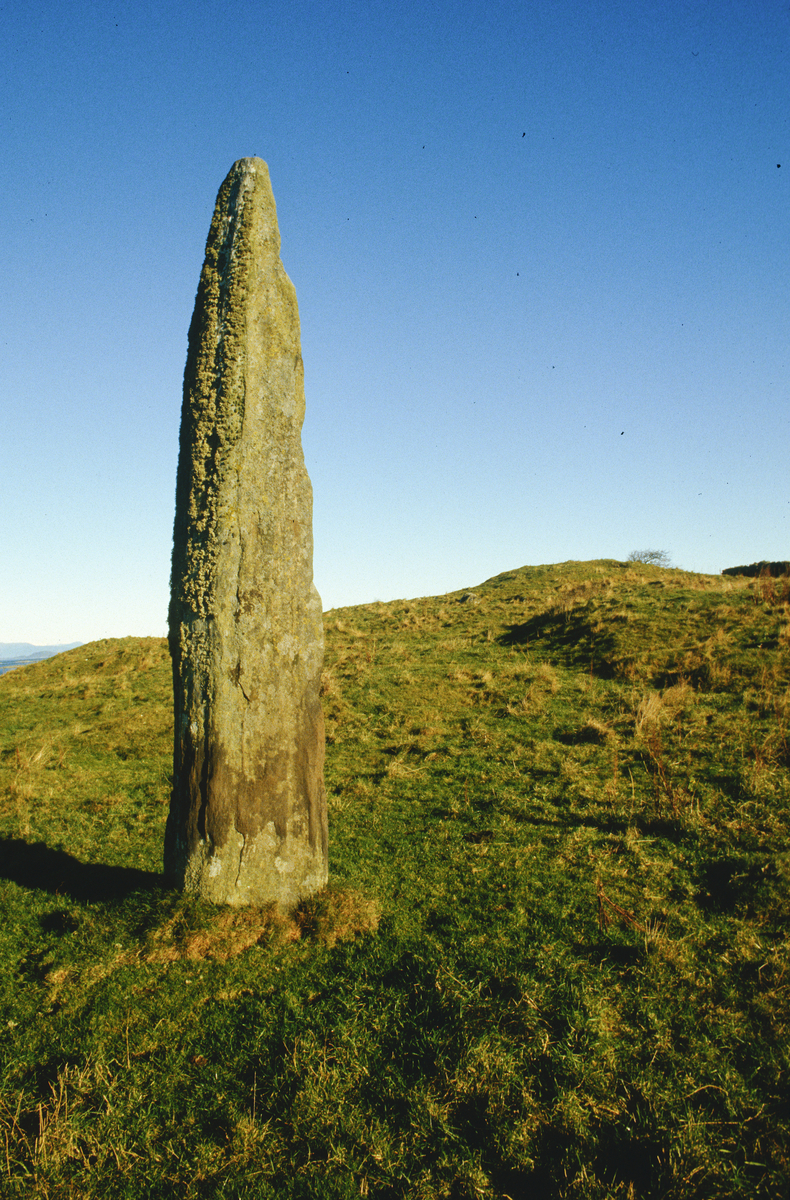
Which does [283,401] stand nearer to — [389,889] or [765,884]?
[389,889]

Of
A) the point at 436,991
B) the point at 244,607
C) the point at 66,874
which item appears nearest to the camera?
the point at 436,991

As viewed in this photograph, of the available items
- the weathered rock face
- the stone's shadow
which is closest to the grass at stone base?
the stone's shadow

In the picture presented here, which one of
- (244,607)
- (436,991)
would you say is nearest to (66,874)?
(244,607)

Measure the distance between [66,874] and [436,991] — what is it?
527 centimetres

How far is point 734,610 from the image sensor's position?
20203 millimetres

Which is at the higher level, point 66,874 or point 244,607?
point 244,607

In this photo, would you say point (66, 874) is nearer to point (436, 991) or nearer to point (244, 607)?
point (244, 607)

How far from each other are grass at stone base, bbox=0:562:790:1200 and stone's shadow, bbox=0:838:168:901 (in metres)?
0.06

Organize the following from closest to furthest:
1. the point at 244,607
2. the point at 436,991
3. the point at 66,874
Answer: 1. the point at 436,991
2. the point at 244,607
3. the point at 66,874

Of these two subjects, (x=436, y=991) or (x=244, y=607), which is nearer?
(x=436, y=991)

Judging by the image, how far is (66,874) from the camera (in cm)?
779

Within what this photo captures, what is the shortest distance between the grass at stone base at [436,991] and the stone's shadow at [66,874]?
0.21 ft

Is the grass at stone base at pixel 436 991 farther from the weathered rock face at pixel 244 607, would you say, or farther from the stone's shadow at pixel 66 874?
the weathered rock face at pixel 244 607

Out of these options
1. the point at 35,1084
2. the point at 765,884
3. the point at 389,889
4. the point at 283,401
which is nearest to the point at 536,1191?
the point at 35,1084
